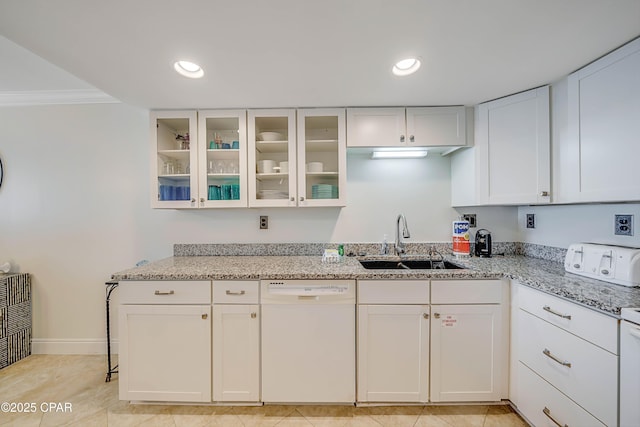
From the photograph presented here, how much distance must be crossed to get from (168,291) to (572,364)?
2.23 meters

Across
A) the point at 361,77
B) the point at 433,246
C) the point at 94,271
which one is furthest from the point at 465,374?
the point at 94,271

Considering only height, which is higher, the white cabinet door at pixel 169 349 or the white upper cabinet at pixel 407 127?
the white upper cabinet at pixel 407 127

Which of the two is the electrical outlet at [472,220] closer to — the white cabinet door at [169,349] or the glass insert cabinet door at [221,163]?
the glass insert cabinet door at [221,163]

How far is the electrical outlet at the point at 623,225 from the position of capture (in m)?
1.42

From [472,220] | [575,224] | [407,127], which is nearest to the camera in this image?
[575,224]

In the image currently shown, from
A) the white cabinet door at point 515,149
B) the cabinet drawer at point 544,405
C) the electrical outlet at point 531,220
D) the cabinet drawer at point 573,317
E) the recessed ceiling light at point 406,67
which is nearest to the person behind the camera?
the cabinet drawer at point 573,317

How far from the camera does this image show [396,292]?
1.55 m

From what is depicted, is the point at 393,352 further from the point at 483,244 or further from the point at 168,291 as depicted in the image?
the point at 168,291

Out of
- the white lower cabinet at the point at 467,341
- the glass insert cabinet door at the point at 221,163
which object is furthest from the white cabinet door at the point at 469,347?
the glass insert cabinet door at the point at 221,163

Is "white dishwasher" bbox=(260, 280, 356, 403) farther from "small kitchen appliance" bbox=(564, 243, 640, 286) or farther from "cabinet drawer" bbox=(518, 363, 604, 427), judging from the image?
"small kitchen appliance" bbox=(564, 243, 640, 286)

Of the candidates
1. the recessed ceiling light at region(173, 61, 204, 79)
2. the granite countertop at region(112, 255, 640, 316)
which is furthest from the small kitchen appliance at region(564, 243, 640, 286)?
the recessed ceiling light at region(173, 61, 204, 79)

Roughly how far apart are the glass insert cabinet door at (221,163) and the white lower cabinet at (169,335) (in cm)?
71

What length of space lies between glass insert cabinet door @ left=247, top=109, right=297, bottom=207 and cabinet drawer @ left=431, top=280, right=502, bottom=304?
119 cm

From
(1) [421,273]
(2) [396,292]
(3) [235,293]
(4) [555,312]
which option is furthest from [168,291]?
(4) [555,312]
